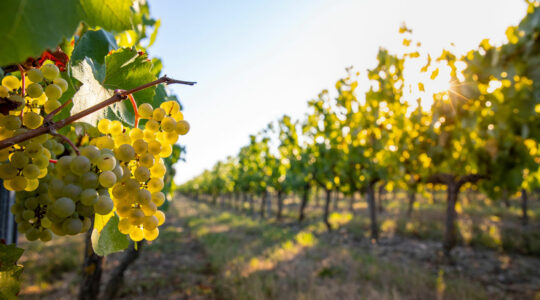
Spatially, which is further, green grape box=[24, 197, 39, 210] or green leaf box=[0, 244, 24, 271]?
green grape box=[24, 197, 39, 210]

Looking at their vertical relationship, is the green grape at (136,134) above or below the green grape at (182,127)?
below

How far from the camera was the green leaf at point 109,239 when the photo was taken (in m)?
0.60

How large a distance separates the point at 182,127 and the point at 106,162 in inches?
6.5

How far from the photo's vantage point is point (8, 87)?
23.5 inches

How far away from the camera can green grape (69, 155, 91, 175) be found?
0.51 m

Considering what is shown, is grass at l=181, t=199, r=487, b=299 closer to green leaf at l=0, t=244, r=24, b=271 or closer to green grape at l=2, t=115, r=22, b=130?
green leaf at l=0, t=244, r=24, b=271

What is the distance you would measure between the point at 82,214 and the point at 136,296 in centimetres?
556

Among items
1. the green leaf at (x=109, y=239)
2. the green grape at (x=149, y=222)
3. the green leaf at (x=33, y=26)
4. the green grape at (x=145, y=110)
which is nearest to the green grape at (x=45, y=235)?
the green leaf at (x=109, y=239)

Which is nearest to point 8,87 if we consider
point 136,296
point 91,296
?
point 91,296

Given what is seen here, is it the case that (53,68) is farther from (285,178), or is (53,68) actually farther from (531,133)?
(285,178)

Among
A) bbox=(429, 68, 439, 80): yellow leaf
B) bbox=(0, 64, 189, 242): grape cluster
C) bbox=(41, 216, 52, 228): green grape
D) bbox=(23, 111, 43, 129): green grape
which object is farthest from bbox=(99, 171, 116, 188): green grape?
bbox=(429, 68, 439, 80): yellow leaf

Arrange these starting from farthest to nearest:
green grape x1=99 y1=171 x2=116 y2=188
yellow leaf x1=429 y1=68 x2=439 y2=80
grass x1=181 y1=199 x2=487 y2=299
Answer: grass x1=181 y1=199 x2=487 y2=299 → yellow leaf x1=429 y1=68 x2=439 y2=80 → green grape x1=99 y1=171 x2=116 y2=188

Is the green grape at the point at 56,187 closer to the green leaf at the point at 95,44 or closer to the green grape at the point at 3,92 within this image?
the green grape at the point at 3,92

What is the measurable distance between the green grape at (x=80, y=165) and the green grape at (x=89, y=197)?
0.12 ft
